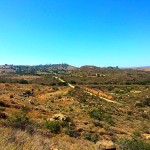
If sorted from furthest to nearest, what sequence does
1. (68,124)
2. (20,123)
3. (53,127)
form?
1. (68,124)
2. (53,127)
3. (20,123)

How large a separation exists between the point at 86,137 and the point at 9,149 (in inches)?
493

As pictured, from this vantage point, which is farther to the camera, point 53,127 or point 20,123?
point 53,127

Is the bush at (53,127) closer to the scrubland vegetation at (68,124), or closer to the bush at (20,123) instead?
the scrubland vegetation at (68,124)

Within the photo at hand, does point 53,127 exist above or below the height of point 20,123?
below

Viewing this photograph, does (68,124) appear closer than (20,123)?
No

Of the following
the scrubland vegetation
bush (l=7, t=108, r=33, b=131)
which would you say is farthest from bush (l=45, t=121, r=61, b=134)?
bush (l=7, t=108, r=33, b=131)

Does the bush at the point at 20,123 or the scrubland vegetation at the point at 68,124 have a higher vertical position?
the bush at the point at 20,123

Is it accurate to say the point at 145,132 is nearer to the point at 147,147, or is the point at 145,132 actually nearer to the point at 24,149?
the point at 147,147

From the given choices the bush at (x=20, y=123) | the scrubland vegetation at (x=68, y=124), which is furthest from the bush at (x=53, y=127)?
the bush at (x=20, y=123)

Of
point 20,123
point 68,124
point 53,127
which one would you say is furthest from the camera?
point 68,124

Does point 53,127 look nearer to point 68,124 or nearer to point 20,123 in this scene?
point 68,124

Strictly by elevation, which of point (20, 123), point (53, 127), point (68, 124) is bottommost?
point (68, 124)

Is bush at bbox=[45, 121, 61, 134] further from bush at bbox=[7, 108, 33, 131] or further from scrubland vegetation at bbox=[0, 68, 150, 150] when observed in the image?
bush at bbox=[7, 108, 33, 131]

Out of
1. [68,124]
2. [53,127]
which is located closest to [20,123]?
[53,127]
